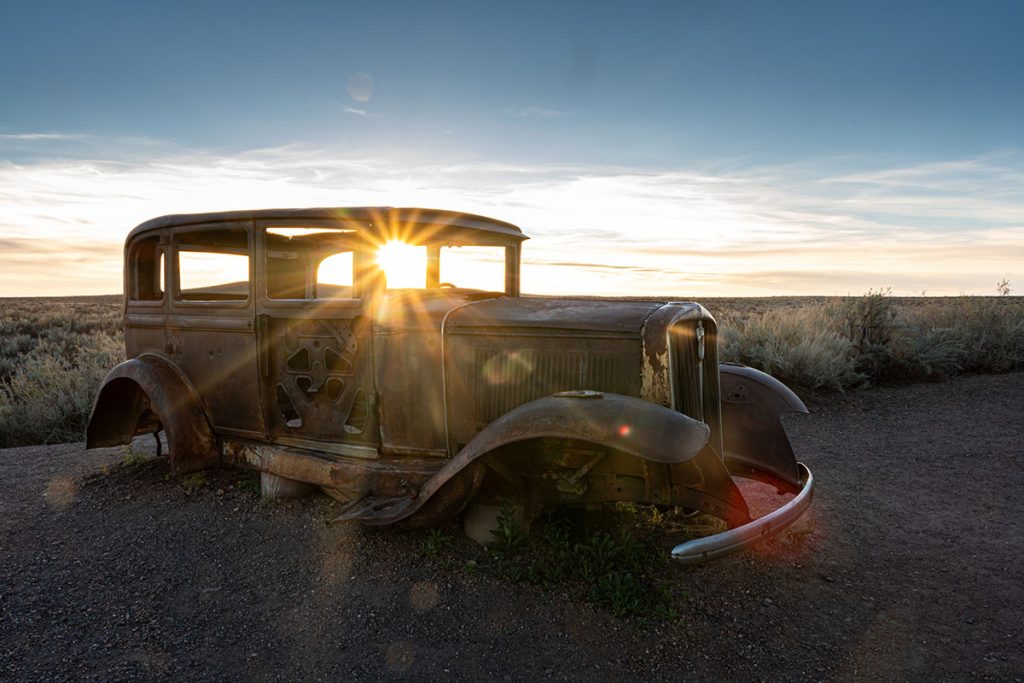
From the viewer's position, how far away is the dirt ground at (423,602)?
10.3 feet

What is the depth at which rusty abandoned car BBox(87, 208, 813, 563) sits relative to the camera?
3.51 metres

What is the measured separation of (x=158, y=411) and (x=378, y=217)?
7.24ft

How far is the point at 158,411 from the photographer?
4812 millimetres

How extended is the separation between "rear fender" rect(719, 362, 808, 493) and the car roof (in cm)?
202

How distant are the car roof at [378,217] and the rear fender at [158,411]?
44.5 inches

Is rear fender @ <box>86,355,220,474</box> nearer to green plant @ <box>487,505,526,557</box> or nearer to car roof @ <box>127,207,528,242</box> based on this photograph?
car roof @ <box>127,207,528,242</box>

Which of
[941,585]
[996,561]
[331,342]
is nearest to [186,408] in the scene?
[331,342]

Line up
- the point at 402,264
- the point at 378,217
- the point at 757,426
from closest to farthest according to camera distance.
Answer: the point at 378,217 < the point at 402,264 < the point at 757,426

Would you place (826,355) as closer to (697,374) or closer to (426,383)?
(697,374)

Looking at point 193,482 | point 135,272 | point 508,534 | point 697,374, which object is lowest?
point 193,482

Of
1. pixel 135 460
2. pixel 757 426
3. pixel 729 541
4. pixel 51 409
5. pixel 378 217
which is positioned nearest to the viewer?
pixel 729 541

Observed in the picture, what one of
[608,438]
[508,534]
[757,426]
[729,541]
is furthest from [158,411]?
[757,426]

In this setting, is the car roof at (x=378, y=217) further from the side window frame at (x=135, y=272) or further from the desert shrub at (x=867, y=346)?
the desert shrub at (x=867, y=346)

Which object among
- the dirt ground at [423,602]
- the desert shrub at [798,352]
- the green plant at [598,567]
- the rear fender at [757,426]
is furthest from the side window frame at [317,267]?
the desert shrub at [798,352]
